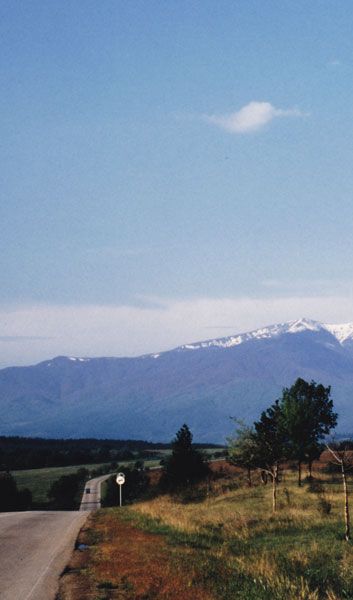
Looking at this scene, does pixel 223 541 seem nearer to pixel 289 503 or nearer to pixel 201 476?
pixel 289 503

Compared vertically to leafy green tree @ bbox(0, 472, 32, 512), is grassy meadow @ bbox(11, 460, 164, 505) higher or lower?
lower

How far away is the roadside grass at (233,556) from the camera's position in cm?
1316

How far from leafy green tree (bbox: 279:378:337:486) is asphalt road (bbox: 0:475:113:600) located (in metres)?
37.6

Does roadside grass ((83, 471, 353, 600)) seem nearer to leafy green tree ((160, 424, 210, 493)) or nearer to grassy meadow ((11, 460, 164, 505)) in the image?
leafy green tree ((160, 424, 210, 493))

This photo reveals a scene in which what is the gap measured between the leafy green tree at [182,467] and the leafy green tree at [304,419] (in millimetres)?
15068

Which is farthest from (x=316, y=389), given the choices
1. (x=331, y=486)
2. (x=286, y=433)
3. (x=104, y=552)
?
(x=104, y=552)

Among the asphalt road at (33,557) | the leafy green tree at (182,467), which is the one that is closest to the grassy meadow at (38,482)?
the leafy green tree at (182,467)

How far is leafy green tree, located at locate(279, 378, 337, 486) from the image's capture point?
207 ft

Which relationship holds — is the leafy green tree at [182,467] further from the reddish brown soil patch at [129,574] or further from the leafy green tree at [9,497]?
the reddish brown soil patch at [129,574]

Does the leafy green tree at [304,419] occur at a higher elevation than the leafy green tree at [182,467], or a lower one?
higher

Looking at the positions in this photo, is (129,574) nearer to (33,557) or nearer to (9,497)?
(33,557)

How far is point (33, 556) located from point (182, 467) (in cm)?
5584

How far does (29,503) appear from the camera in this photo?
103500 millimetres

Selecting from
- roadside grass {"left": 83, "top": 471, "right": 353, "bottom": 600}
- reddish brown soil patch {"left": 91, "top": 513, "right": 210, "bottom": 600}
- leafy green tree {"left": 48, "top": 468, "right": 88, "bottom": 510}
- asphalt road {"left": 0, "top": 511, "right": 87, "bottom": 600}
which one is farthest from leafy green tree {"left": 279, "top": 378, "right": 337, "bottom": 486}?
leafy green tree {"left": 48, "top": 468, "right": 88, "bottom": 510}
